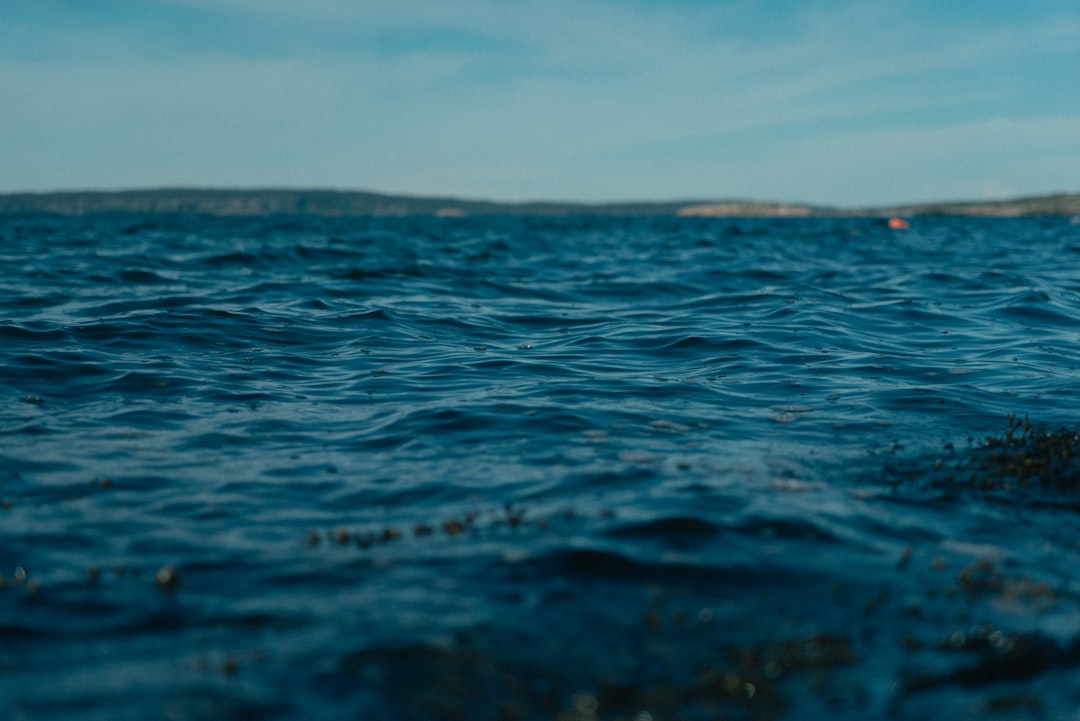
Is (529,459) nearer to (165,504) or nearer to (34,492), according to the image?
(165,504)

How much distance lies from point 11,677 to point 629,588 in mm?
Answer: 3669

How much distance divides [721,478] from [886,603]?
2556mm

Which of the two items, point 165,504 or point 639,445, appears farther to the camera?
point 639,445

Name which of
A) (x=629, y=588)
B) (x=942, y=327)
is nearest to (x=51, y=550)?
(x=629, y=588)

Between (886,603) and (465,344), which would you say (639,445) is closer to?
(886,603)

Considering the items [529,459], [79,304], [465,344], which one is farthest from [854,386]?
[79,304]

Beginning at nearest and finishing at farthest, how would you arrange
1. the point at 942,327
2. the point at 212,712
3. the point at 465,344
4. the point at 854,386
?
the point at 212,712, the point at 854,386, the point at 465,344, the point at 942,327

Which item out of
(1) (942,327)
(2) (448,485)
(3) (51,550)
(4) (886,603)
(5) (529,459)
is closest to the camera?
(4) (886,603)

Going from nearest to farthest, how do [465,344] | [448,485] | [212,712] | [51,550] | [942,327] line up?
[212,712] < [51,550] < [448,485] < [465,344] < [942,327]

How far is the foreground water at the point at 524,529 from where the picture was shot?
199 inches

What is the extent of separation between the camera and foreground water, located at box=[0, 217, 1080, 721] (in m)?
5.05

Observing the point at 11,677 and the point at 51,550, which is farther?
the point at 51,550

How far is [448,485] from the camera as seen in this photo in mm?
8297

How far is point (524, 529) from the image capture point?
7152mm
